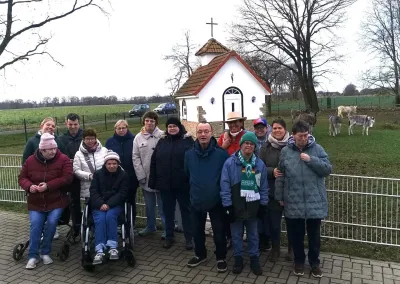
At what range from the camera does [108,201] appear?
4914 mm

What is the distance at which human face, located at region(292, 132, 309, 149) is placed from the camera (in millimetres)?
4211

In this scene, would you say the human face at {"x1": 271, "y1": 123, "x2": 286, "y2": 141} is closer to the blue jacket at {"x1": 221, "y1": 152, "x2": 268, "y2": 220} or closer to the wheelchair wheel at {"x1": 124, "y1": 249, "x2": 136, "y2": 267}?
the blue jacket at {"x1": 221, "y1": 152, "x2": 268, "y2": 220}

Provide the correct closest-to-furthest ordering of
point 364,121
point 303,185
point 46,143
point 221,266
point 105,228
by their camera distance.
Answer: point 303,185 < point 221,266 < point 105,228 < point 46,143 < point 364,121

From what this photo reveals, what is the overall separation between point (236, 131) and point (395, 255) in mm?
2701

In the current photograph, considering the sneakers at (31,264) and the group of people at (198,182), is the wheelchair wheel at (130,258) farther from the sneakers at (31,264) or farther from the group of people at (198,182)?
the sneakers at (31,264)

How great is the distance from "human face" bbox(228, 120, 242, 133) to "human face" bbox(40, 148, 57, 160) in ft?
8.10

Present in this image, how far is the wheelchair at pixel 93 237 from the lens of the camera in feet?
15.3

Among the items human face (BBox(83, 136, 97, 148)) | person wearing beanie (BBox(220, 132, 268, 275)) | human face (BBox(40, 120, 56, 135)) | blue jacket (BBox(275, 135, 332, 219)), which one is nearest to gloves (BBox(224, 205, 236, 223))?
person wearing beanie (BBox(220, 132, 268, 275))

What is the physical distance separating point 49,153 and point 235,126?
102 inches

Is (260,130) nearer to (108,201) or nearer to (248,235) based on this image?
(248,235)

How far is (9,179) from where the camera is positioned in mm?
8391

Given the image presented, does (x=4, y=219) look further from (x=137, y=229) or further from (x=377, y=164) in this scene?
(x=377, y=164)

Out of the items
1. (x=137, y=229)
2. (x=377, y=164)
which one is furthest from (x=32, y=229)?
(x=377, y=164)

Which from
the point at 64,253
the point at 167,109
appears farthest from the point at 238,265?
the point at 167,109
